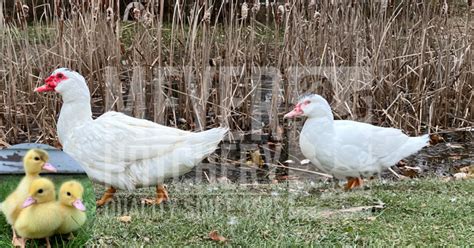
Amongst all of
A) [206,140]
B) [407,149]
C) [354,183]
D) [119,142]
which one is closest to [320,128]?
[354,183]

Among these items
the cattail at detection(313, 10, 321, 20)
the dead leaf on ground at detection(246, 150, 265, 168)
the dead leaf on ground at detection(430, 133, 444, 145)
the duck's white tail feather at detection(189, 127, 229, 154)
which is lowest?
the dead leaf on ground at detection(246, 150, 265, 168)

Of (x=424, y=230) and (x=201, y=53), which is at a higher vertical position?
(x=201, y=53)

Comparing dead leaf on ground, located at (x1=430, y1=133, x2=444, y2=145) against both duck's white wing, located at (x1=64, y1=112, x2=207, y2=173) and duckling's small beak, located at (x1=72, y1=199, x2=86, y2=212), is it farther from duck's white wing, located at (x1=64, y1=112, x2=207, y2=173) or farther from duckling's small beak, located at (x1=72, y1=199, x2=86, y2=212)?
duckling's small beak, located at (x1=72, y1=199, x2=86, y2=212)

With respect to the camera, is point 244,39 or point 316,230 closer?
point 316,230

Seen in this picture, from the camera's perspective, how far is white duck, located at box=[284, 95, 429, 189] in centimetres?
452

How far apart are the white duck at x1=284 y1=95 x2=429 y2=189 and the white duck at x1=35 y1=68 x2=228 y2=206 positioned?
0.92 meters

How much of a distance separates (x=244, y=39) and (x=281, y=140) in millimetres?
1059

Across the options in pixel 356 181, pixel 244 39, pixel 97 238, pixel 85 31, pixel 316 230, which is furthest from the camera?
pixel 244 39

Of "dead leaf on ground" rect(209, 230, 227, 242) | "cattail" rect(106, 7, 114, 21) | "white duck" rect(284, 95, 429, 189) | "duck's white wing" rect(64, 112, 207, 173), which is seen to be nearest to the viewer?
"dead leaf on ground" rect(209, 230, 227, 242)

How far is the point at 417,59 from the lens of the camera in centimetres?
Answer: 683

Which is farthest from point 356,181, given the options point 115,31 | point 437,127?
point 115,31

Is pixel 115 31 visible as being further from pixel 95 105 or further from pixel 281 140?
pixel 281 140

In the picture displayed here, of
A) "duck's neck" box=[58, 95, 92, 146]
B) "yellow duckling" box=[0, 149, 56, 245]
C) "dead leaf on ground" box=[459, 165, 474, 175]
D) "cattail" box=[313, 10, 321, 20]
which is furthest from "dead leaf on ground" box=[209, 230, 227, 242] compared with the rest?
"cattail" box=[313, 10, 321, 20]

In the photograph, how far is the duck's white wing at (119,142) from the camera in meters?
3.74
